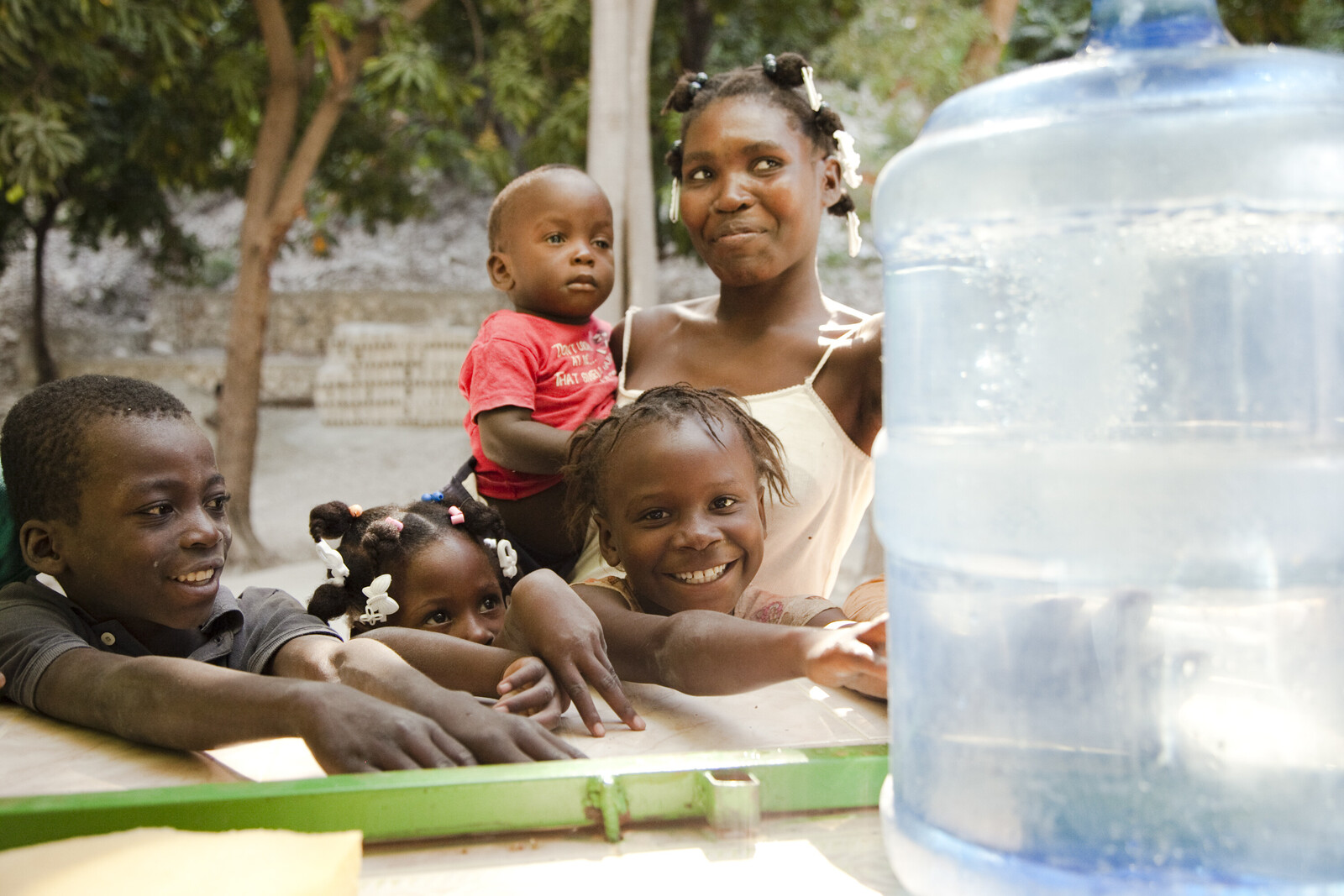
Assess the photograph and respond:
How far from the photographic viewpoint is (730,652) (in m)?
1.47

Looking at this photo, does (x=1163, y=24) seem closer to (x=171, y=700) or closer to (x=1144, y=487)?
(x=1144, y=487)

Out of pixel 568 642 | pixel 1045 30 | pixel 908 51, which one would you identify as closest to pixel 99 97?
pixel 908 51

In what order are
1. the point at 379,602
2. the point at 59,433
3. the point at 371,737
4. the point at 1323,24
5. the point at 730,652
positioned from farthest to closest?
the point at 1323,24, the point at 379,602, the point at 59,433, the point at 730,652, the point at 371,737

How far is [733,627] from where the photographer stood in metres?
1.49

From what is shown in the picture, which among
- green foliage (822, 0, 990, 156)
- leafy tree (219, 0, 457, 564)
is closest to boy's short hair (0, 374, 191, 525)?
leafy tree (219, 0, 457, 564)

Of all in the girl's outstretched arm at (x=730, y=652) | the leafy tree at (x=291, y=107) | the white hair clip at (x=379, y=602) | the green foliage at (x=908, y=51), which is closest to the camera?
the girl's outstretched arm at (x=730, y=652)

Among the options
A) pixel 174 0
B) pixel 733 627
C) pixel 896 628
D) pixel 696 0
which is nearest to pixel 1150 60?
pixel 896 628

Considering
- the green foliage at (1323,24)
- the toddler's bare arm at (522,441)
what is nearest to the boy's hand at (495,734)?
the toddler's bare arm at (522,441)

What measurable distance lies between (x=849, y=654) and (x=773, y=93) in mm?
1423

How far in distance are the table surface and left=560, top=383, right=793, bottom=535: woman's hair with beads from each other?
0.52 meters

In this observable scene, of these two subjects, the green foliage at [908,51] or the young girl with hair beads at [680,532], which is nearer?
the young girl with hair beads at [680,532]

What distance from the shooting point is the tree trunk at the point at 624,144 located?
4.81m

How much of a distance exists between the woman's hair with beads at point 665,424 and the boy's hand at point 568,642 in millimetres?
344

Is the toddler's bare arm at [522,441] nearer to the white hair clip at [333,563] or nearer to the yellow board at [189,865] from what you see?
the white hair clip at [333,563]
